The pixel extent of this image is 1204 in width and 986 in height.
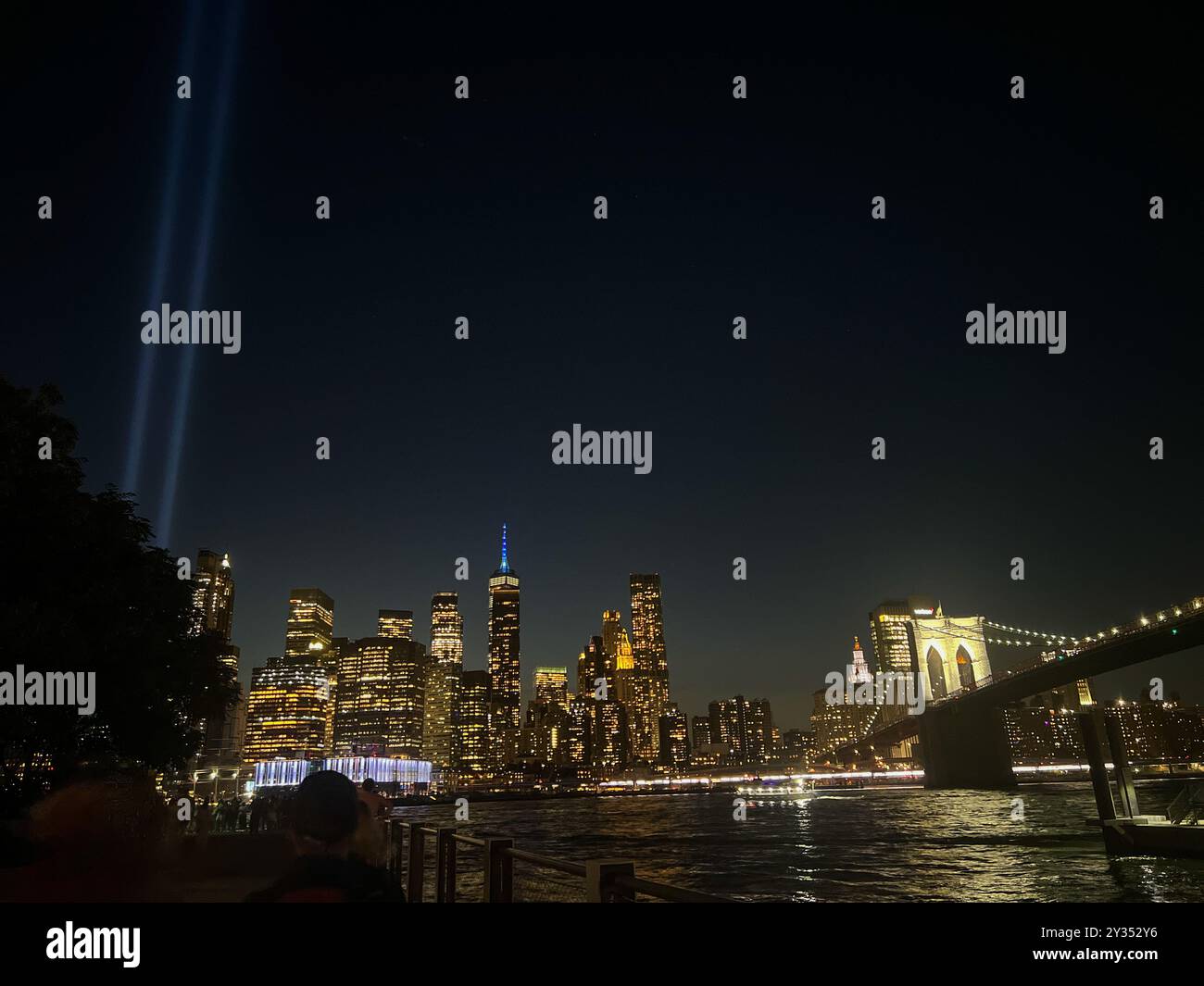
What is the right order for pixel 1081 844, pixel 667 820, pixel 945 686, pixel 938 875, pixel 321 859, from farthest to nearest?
pixel 945 686 → pixel 667 820 → pixel 1081 844 → pixel 938 875 → pixel 321 859

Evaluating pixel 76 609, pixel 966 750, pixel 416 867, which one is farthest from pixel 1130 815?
pixel 966 750

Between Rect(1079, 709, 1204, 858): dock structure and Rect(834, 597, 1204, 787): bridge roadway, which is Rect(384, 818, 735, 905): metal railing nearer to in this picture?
Rect(1079, 709, 1204, 858): dock structure

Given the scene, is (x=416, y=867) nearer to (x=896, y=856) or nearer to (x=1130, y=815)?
(x=896, y=856)

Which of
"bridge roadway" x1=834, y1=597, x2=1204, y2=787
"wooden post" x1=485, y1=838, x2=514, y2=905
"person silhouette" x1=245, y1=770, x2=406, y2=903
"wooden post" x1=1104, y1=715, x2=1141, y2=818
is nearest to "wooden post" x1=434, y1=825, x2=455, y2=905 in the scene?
"wooden post" x1=485, y1=838, x2=514, y2=905

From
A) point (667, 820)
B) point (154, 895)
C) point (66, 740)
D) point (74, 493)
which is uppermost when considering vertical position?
point (74, 493)
